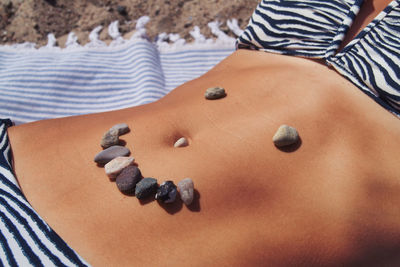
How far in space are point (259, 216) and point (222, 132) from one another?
252 mm

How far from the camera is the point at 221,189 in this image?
0.74 meters

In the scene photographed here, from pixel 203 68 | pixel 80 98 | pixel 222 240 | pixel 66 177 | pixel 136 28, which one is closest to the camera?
pixel 222 240

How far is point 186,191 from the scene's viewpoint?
0.71 m

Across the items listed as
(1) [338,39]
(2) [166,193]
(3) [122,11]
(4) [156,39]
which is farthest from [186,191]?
(3) [122,11]

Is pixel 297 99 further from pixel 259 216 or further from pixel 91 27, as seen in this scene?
pixel 91 27

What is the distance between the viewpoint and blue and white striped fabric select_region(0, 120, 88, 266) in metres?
0.61

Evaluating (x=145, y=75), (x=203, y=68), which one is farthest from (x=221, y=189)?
(x=203, y=68)

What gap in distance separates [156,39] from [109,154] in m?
1.31

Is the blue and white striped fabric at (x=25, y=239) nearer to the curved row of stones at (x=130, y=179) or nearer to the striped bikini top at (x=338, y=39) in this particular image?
the curved row of stones at (x=130, y=179)

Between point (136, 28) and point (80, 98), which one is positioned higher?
point (136, 28)

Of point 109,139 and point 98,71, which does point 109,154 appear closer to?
point 109,139

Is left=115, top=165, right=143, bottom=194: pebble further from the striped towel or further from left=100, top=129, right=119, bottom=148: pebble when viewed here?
the striped towel

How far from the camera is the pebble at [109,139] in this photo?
0.84 meters

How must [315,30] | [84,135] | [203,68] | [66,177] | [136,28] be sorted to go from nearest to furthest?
[66,177], [84,135], [315,30], [203,68], [136,28]
